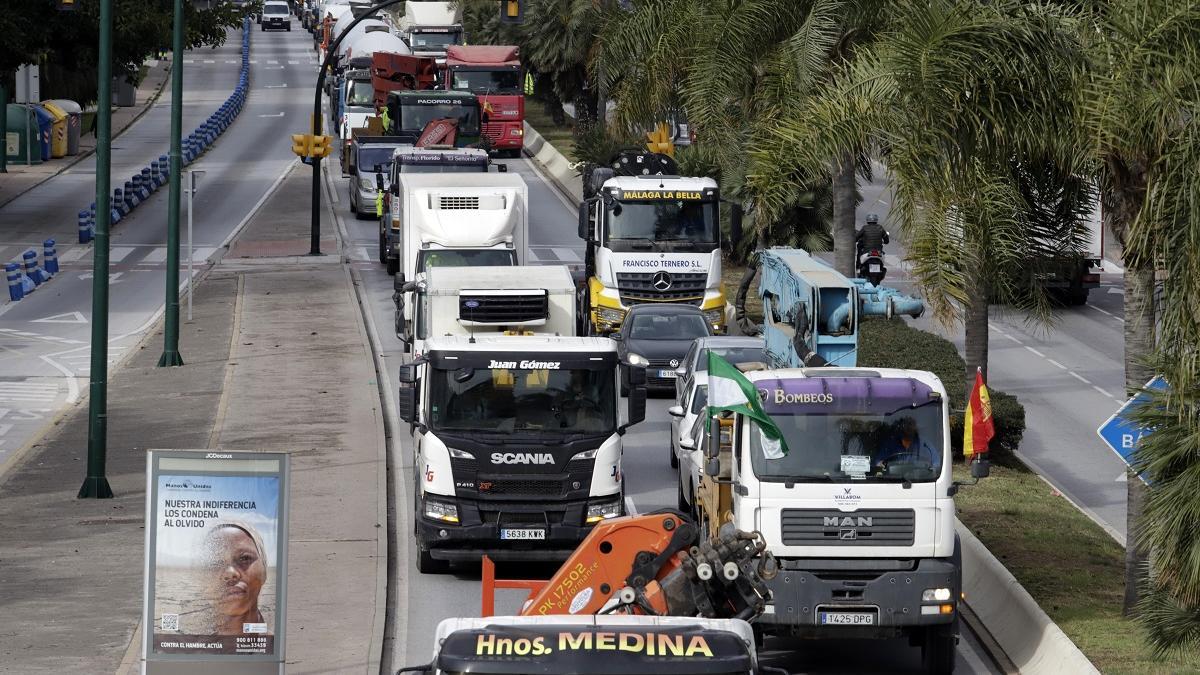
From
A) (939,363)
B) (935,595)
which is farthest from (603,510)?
(939,363)

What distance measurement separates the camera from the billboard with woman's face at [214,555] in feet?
42.4

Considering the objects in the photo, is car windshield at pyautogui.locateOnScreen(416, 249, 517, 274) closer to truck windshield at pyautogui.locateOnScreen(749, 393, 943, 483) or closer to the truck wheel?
truck windshield at pyautogui.locateOnScreen(749, 393, 943, 483)

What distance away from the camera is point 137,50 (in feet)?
172

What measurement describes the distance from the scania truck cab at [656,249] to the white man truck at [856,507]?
17803mm

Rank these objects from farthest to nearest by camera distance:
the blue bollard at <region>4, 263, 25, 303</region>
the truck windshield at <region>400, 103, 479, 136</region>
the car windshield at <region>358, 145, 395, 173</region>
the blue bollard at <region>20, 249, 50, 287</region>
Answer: the truck windshield at <region>400, 103, 479, 136</region>, the car windshield at <region>358, 145, 395, 173</region>, the blue bollard at <region>20, 249, 50, 287</region>, the blue bollard at <region>4, 263, 25, 303</region>

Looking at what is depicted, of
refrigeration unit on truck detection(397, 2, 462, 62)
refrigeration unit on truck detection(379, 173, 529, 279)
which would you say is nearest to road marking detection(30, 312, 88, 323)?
Answer: refrigeration unit on truck detection(379, 173, 529, 279)

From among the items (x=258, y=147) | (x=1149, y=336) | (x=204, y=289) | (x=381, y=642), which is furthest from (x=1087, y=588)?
(x=258, y=147)

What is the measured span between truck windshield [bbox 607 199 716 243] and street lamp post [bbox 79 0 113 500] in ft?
42.4

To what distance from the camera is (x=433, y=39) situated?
84000 millimetres

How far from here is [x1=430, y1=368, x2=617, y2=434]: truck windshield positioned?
1877 centimetres

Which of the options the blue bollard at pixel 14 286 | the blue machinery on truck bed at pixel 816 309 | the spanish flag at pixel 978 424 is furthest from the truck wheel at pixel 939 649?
the blue bollard at pixel 14 286

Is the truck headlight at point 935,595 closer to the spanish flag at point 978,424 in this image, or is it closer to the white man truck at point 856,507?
the white man truck at point 856,507

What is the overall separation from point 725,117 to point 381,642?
16.5 metres

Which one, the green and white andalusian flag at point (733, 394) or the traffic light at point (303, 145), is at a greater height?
the traffic light at point (303, 145)
